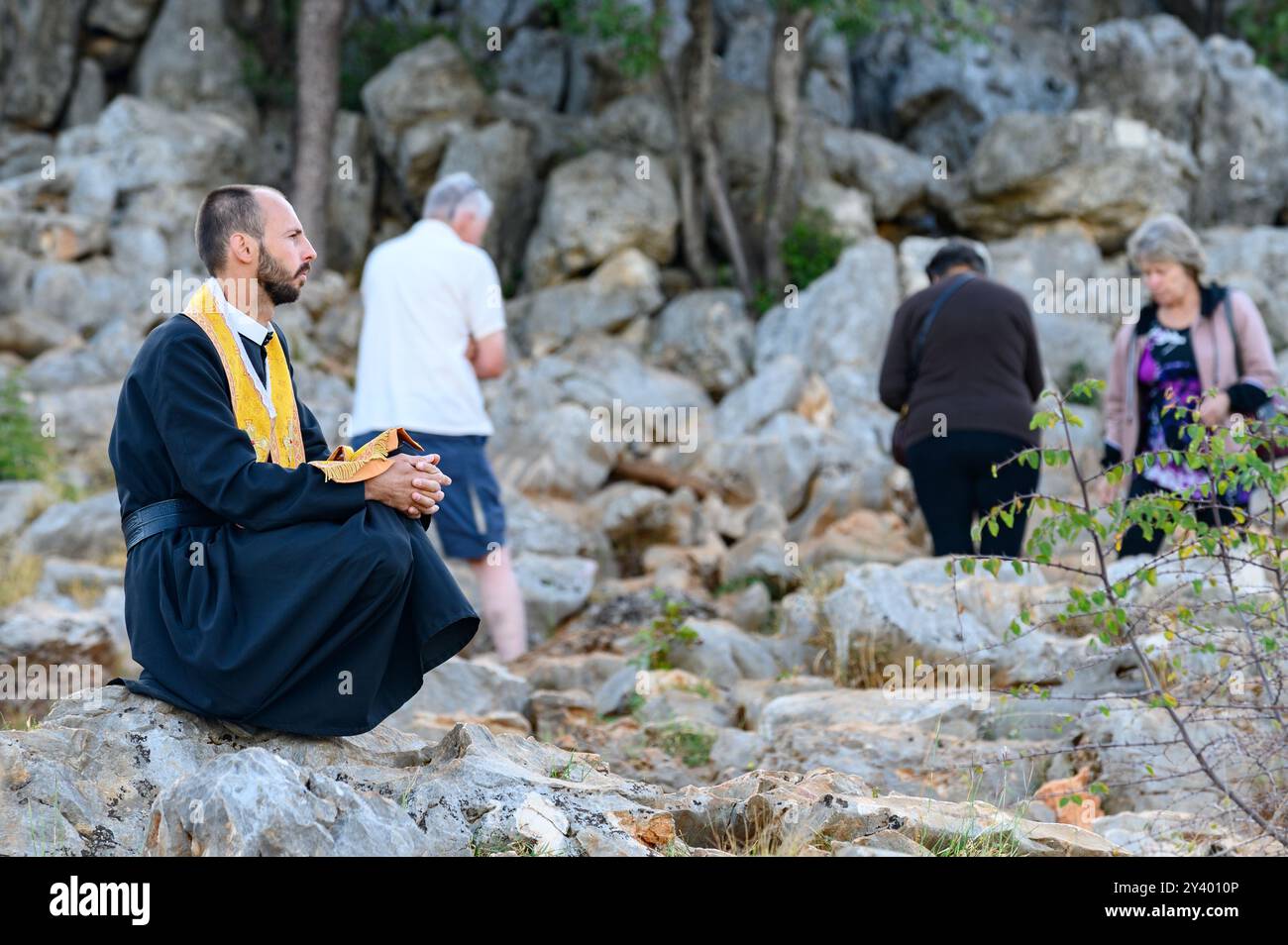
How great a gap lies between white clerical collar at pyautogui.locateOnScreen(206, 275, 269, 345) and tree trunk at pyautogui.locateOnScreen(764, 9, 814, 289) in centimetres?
1234

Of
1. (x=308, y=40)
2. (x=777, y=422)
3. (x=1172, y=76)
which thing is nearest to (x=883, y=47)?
(x=1172, y=76)

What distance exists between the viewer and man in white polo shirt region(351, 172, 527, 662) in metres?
6.39

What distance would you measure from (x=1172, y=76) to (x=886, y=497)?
27.4ft

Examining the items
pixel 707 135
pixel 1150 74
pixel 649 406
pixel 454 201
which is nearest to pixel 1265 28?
pixel 1150 74

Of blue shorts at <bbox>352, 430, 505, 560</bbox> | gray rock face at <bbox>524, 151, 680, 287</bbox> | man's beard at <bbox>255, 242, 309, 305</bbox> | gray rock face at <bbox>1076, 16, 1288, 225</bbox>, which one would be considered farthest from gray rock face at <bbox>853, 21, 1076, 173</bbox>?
man's beard at <bbox>255, 242, 309, 305</bbox>

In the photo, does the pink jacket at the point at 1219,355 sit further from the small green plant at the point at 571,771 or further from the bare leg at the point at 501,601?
the small green plant at the point at 571,771

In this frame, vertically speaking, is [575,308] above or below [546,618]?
above

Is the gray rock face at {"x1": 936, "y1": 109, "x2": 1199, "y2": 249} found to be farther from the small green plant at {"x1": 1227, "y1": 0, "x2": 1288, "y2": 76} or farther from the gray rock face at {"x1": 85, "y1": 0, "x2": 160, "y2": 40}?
the gray rock face at {"x1": 85, "y1": 0, "x2": 160, "y2": 40}

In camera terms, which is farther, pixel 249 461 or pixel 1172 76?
pixel 1172 76

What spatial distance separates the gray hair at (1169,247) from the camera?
5918 millimetres

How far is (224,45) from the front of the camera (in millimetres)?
18203

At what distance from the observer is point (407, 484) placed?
3580mm

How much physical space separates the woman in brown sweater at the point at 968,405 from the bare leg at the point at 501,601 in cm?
182
